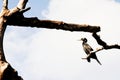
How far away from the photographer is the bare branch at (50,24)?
7.29m

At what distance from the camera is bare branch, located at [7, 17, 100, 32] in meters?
7.29

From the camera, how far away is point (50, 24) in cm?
745

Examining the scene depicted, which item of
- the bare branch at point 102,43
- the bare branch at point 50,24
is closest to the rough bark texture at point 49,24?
the bare branch at point 50,24

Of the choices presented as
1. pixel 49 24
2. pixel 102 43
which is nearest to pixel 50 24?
pixel 49 24

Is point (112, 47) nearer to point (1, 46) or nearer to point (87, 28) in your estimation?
point (87, 28)

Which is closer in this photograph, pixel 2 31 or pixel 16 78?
pixel 16 78

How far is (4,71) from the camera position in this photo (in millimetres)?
6254

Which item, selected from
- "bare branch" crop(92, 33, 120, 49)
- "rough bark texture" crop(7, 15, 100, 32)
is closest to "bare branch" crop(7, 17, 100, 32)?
"rough bark texture" crop(7, 15, 100, 32)

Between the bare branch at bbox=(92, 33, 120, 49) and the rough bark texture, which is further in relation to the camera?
the bare branch at bbox=(92, 33, 120, 49)

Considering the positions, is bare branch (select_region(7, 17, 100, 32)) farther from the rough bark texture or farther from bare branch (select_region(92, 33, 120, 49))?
bare branch (select_region(92, 33, 120, 49))

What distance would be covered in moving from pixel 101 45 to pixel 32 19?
5.74ft

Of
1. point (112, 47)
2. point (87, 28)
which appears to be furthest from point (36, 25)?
point (112, 47)

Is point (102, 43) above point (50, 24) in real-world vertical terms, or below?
below

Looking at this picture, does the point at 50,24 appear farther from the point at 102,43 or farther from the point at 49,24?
the point at 102,43
